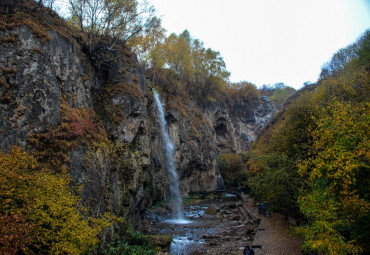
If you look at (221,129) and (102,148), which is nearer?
(102,148)

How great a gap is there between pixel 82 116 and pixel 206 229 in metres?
13.9

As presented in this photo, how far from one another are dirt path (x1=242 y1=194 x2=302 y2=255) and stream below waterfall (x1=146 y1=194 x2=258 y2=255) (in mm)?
965

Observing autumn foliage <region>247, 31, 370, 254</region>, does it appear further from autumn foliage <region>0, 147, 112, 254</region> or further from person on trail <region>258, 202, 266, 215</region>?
autumn foliage <region>0, 147, 112, 254</region>

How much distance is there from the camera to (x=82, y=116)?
14273 mm

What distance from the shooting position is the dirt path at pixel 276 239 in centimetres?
1280

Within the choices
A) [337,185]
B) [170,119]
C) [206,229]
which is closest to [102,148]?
[206,229]

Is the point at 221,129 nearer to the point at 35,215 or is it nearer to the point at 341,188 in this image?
the point at 341,188

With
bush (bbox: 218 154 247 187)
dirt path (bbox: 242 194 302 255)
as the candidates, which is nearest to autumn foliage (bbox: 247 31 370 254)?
dirt path (bbox: 242 194 302 255)

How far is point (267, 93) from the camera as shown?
4343 inches

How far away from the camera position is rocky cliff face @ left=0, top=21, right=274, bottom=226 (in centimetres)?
1062

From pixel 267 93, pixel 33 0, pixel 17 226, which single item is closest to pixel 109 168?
pixel 17 226

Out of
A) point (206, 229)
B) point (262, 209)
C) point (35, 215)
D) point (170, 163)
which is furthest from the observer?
point (170, 163)

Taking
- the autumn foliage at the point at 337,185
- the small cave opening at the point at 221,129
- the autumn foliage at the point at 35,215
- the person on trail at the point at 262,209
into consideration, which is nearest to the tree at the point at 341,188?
the autumn foliage at the point at 337,185

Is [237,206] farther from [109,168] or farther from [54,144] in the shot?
[54,144]
